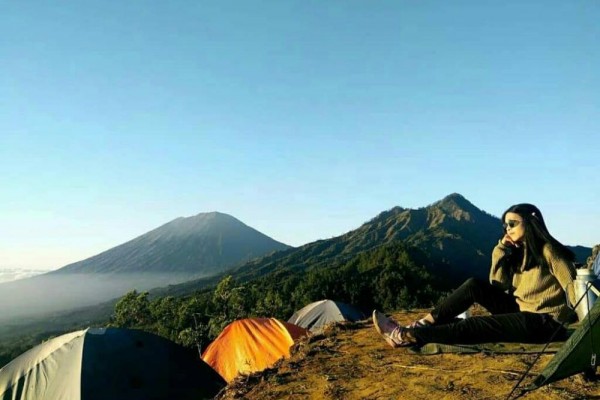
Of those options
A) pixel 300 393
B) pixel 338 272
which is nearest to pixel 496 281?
pixel 300 393

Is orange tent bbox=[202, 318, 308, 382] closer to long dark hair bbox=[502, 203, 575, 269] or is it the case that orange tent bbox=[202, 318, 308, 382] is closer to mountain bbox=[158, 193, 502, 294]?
long dark hair bbox=[502, 203, 575, 269]

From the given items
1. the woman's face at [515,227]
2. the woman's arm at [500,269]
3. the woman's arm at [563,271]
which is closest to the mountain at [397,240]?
the woman's arm at [500,269]

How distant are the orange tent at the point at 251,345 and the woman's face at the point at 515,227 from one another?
6243mm

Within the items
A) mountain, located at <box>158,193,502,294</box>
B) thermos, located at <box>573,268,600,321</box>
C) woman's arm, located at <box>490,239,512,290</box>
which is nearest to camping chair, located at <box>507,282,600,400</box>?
thermos, located at <box>573,268,600,321</box>

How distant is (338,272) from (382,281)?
13955 mm

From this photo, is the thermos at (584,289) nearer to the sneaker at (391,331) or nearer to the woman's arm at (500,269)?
the woman's arm at (500,269)

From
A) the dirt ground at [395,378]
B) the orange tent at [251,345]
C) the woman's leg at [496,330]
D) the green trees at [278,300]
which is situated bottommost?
the green trees at [278,300]

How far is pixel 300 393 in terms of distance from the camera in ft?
15.8

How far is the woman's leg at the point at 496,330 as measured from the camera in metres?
4.71

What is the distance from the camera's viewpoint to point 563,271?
4414mm

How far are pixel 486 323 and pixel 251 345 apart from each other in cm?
703

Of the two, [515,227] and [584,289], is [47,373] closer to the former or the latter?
[515,227]

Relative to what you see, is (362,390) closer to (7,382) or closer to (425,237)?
(7,382)

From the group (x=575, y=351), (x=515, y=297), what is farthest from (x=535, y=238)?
(x=575, y=351)
